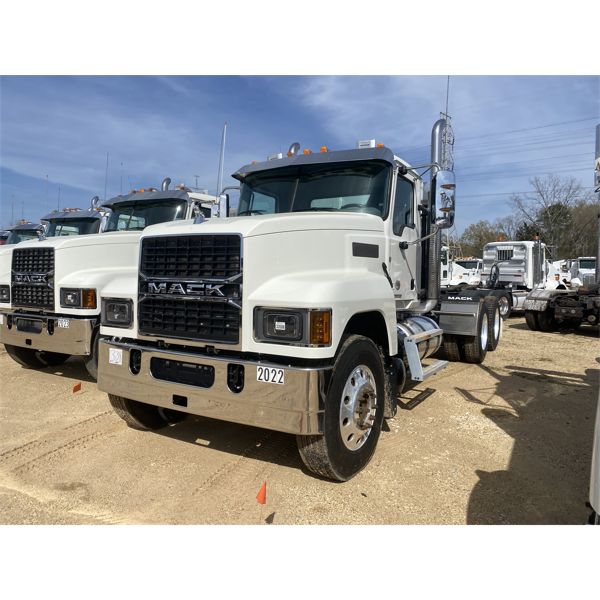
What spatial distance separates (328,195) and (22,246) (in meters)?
4.29

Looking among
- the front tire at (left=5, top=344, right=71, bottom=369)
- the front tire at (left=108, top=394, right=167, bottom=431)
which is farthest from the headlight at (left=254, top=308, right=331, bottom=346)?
the front tire at (left=5, top=344, right=71, bottom=369)

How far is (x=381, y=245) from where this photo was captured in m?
4.48

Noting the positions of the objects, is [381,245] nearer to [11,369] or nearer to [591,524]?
[591,524]

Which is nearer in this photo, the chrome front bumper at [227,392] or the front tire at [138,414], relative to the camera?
the chrome front bumper at [227,392]

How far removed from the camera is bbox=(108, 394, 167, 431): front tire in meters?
4.33

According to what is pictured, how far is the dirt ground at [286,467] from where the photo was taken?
3.20 meters

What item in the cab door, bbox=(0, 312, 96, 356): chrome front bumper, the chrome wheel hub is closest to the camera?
the chrome wheel hub

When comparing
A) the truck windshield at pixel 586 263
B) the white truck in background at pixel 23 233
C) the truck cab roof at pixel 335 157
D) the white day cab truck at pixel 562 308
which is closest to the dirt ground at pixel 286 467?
the truck cab roof at pixel 335 157

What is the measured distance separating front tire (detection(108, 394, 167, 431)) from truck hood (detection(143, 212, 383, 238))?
1561 mm

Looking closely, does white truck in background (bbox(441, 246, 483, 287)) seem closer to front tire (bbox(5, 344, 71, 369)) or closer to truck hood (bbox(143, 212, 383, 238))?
front tire (bbox(5, 344, 71, 369))

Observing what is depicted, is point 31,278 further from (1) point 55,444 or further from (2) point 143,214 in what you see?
(1) point 55,444

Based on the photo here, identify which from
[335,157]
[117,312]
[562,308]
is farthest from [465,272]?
[117,312]

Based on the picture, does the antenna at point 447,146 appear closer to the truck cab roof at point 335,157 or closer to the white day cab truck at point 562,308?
the truck cab roof at point 335,157

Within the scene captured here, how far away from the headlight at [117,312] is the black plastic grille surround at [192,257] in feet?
1.12
